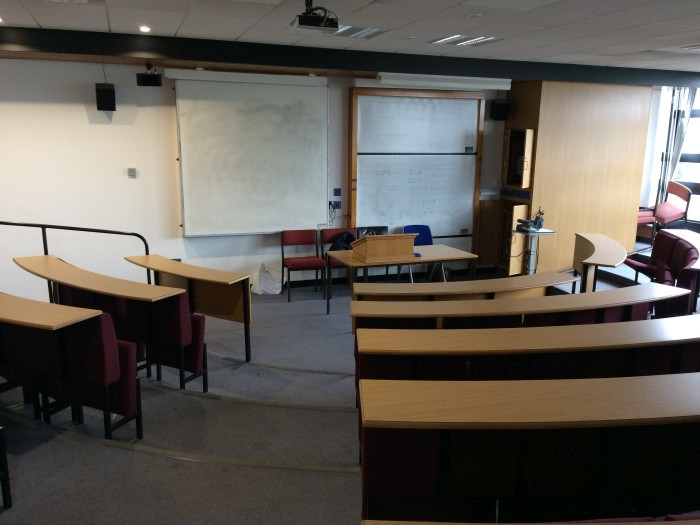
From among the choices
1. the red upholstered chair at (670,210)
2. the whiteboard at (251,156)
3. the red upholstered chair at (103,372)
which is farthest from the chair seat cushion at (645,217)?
the red upholstered chair at (103,372)

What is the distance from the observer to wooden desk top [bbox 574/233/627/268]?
5.12 m

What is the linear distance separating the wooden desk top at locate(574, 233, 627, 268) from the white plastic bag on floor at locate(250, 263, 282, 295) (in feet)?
12.9

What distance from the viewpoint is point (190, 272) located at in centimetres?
511

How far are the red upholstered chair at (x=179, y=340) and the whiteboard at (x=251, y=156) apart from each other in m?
3.01

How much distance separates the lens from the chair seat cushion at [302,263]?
23.7 feet

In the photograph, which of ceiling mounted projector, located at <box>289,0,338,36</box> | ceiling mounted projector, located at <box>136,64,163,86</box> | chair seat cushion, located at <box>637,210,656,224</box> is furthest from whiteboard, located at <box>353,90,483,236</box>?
ceiling mounted projector, located at <box>289,0,338,36</box>

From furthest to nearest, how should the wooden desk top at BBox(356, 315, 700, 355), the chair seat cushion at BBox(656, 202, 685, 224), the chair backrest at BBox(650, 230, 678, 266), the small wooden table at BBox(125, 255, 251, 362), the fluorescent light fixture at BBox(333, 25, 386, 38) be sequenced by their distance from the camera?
the chair seat cushion at BBox(656, 202, 685, 224) < the chair backrest at BBox(650, 230, 678, 266) < the fluorescent light fixture at BBox(333, 25, 386, 38) < the small wooden table at BBox(125, 255, 251, 362) < the wooden desk top at BBox(356, 315, 700, 355)

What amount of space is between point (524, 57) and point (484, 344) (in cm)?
543

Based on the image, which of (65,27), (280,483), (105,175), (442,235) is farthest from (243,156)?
(280,483)

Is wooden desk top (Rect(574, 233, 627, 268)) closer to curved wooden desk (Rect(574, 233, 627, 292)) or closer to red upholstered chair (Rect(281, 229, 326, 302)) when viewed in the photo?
curved wooden desk (Rect(574, 233, 627, 292))

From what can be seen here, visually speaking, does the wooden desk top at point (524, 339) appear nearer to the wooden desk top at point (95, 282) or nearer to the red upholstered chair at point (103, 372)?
the red upholstered chair at point (103, 372)

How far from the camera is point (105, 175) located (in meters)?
6.89

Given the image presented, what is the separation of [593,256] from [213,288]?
3696 millimetres

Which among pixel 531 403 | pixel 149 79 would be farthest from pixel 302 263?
pixel 531 403
